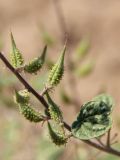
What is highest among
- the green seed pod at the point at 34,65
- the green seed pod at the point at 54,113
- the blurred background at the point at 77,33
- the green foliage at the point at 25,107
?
the green seed pod at the point at 34,65

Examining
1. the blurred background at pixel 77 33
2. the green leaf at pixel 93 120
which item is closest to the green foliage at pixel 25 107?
the green leaf at pixel 93 120

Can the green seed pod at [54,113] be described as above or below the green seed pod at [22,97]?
below

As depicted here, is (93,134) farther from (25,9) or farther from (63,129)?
(25,9)

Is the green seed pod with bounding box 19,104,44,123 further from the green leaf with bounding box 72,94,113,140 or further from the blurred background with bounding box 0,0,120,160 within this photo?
the blurred background with bounding box 0,0,120,160

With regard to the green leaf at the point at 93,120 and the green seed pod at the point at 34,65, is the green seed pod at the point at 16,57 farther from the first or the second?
the green leaf at the point at 93,120

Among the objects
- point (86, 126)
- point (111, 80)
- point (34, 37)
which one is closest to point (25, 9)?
point (34, 37)

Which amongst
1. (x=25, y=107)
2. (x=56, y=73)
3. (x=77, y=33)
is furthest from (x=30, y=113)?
(x=77, y=33)
